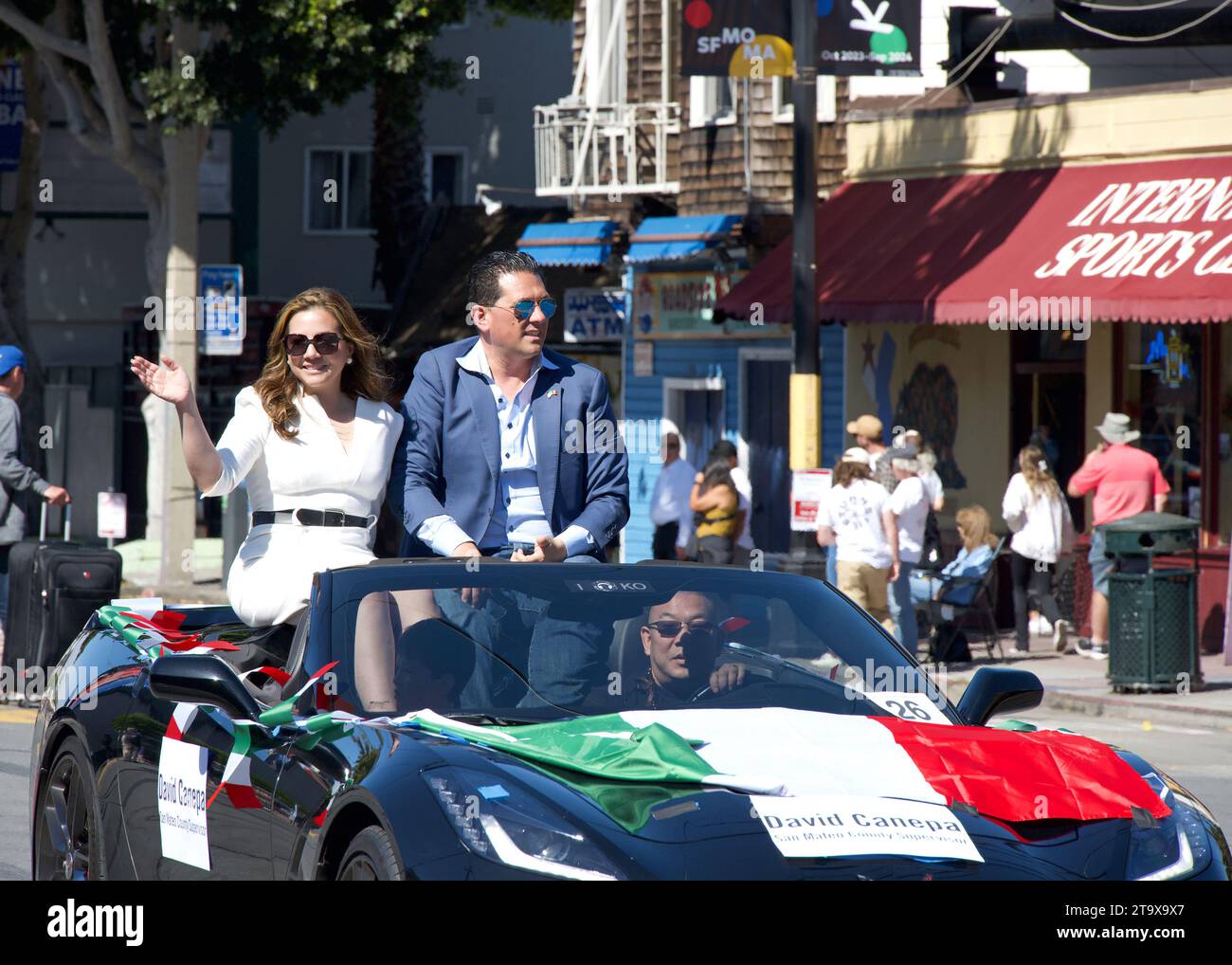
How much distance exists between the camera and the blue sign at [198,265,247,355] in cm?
2256

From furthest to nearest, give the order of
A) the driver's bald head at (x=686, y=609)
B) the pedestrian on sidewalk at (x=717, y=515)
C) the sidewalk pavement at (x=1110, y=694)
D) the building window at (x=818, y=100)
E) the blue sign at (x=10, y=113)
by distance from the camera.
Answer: the blue sign at (x=10, y=113) → the building window at (x=818, y=100) → the pedestrian on sidewalk at (x=717, y=515) → the sidewalk pavement at (x=1110, y=694) → the driver's bald head at (x=686, y=609)

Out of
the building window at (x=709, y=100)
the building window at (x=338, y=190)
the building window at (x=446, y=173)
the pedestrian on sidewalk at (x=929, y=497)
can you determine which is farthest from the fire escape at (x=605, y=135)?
the building window at (x=446, y=173)

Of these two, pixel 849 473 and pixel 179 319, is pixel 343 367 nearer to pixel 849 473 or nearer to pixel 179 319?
pixel 849 473

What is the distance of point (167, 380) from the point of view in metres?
6.11

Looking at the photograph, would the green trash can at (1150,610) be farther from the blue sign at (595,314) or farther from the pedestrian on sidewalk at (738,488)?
the blue sign at (595,314)

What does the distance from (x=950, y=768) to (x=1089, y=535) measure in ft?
48.3


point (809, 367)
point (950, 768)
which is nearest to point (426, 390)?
point (950, 768)

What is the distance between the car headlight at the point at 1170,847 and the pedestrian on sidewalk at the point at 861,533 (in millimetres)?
10851

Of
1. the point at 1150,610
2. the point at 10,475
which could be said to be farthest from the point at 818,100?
the point at 10,475

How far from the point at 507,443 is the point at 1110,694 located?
911 centimetres

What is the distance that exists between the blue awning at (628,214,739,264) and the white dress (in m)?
16.5

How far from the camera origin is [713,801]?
436 cm

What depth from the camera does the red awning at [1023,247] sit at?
54.6 ft

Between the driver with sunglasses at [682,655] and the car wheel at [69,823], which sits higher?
the driver with sunglasses at [682,655]
